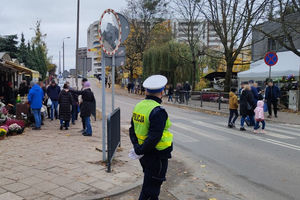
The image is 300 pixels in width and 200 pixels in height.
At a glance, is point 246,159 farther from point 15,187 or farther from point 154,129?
point 15,187

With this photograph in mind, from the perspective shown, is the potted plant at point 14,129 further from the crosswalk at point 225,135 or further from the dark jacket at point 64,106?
the crosswalk at point 225,135

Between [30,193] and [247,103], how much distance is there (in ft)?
28.4

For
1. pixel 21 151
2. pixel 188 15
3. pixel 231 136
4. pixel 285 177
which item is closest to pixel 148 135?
pixel 285 177

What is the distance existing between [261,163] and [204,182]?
188 centimetres

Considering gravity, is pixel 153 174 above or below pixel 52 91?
below

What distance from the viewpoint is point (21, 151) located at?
684 cm

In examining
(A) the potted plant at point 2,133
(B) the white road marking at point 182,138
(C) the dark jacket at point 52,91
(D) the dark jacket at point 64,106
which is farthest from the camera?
(C) the dark jacket at point 52,91

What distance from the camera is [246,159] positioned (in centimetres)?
691

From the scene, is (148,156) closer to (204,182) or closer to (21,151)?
(204,182)

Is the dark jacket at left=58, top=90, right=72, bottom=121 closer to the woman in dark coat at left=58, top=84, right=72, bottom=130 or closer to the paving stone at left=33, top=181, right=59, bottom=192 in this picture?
the woman in dark coat at left=58, top=84, right=72, bottom=130

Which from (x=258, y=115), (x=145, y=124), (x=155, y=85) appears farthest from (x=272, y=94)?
(x=145, y=124)

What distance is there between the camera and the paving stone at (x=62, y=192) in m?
4.30

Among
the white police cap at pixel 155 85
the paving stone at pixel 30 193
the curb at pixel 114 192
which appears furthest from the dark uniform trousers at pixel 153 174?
the paving stone at pixel 30 193

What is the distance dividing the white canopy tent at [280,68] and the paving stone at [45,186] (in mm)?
19065
